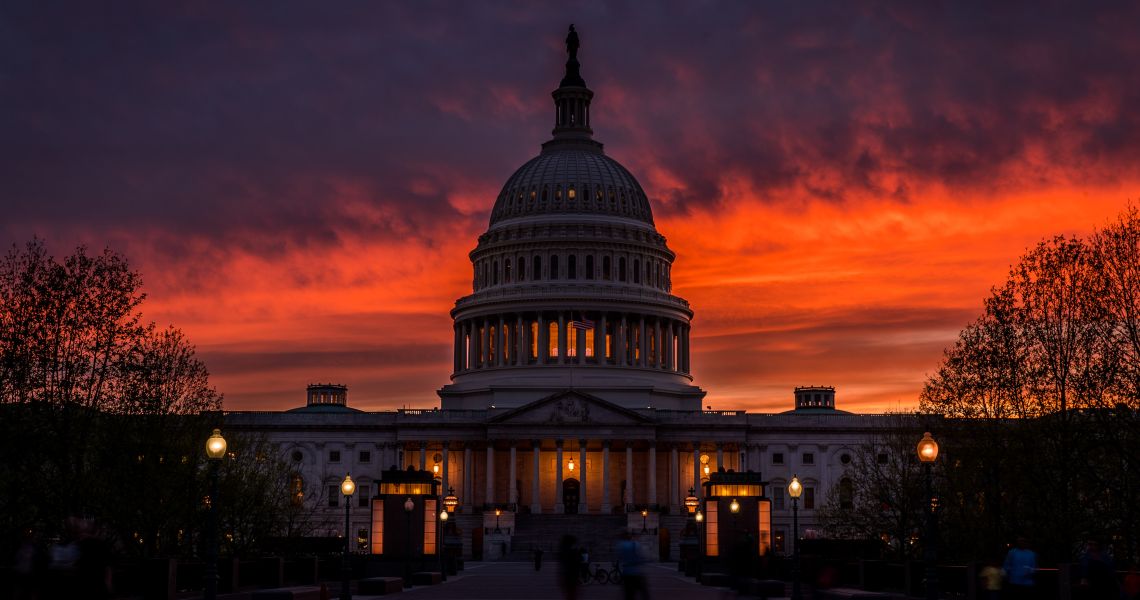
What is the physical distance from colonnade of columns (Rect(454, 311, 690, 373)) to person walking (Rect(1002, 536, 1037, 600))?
12440 centimetres

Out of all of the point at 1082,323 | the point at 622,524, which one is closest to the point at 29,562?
the point at 1082,323

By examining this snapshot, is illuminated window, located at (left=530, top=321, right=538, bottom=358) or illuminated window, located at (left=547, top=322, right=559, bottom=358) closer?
illuminated window, located at (left=530, top=321, right=538, bottom=358)

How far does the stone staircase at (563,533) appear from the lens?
120 m

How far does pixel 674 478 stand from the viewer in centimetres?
14712

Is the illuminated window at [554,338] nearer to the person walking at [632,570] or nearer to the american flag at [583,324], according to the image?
the american flag at [583,324]

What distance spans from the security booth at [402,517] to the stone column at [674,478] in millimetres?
70778

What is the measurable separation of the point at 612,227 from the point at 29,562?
466ft

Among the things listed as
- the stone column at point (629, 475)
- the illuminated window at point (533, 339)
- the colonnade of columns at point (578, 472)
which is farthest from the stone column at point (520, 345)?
the stone column at point (629, 475)

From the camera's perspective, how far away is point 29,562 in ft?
87.2

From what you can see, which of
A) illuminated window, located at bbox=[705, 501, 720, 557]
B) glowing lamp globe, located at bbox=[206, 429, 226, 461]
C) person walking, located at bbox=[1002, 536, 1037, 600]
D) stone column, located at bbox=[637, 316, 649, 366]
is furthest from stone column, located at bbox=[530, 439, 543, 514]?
person walking, located at bbox=[1002, 536, 1037, 600]

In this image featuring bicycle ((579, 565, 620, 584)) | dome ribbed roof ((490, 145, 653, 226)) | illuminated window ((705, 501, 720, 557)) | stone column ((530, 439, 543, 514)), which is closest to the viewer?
bicycle ((579, 565, 620, 584))

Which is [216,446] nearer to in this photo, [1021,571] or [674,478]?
[1021,571]

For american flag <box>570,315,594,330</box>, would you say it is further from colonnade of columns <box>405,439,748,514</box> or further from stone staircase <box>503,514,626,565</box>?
stone staircase <box>503,514,626,565</box>

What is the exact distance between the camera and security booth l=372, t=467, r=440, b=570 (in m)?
75.7
